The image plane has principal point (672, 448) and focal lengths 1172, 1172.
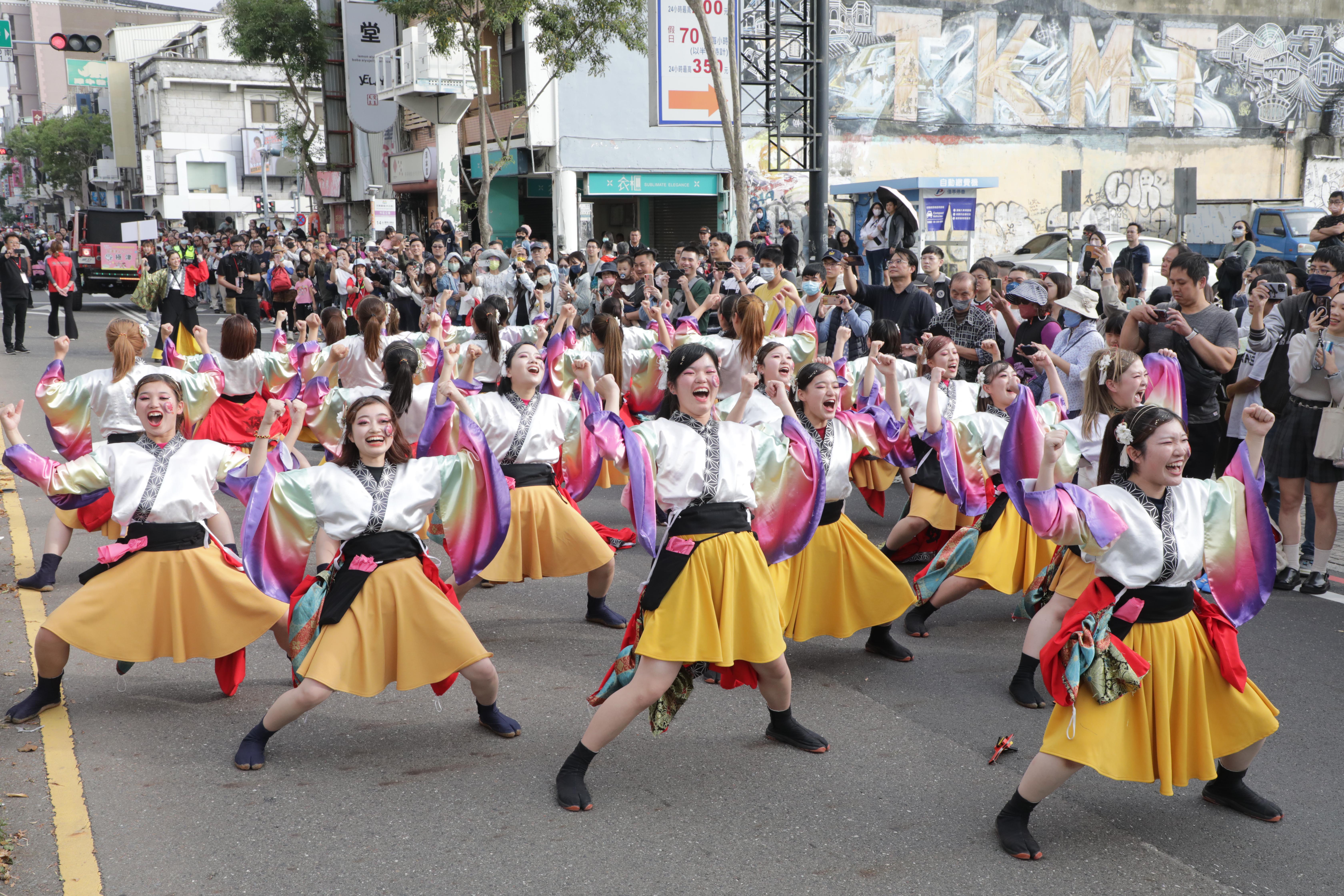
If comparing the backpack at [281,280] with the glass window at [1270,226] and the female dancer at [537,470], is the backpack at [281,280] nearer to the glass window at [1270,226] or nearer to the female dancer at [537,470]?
the female dancer at [537,470]

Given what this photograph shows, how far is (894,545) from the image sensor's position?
6527 mm

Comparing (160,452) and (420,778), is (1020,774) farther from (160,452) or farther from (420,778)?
(160,452)

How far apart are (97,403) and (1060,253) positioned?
17.7m

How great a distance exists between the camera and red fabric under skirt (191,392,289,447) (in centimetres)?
796

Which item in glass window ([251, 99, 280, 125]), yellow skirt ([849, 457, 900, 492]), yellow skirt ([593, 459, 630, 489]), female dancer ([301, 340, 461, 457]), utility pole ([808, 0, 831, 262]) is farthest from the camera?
glass window ([251, 99, 280, 125])

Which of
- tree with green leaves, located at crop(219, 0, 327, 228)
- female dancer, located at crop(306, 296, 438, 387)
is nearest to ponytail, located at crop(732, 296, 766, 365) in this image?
female dancer, located at crop(306, 296, 438, 387)

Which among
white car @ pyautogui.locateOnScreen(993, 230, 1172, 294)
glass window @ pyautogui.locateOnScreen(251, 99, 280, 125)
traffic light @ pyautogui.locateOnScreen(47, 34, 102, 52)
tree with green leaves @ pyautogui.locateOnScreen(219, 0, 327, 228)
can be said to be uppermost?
glass window @ pyautogui.locateOnScreen(251, 99, 280, 125)

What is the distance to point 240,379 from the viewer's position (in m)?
8.08

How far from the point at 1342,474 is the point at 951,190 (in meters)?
13.6

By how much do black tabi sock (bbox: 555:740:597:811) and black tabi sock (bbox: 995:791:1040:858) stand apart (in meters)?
1.38

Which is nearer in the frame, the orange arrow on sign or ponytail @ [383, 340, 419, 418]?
ponytail @ [383, 340, 419, 418]

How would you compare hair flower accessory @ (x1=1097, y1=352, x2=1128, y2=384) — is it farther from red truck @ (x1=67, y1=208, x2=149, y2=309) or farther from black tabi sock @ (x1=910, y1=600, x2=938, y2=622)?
red truck @ (x1=67, y1=208, x2=149, y2=309)

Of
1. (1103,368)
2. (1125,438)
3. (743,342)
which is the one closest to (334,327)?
(743,342)

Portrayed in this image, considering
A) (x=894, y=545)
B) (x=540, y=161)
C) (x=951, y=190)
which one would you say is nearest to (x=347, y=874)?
(x=894, y=545)
